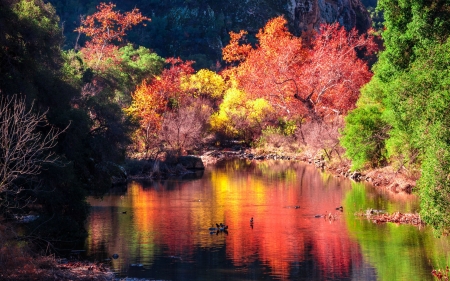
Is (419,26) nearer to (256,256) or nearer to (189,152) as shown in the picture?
(256,256)

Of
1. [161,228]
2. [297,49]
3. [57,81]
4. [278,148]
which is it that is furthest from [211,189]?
[297,49]

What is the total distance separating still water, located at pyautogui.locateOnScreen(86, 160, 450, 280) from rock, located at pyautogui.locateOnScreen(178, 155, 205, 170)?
30.9 ft

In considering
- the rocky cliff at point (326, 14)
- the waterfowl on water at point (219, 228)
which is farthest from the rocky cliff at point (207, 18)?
the waterfowl on water at point (219, 228)

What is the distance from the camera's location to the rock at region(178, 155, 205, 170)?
56031mm

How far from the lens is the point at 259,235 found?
3039cm

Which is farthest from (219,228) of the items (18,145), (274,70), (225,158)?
(274,70)

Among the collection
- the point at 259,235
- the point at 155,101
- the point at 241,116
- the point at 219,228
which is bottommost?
the point at 259,235

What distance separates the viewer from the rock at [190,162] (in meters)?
56.0

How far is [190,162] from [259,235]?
2650cm

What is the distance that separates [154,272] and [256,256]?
4.36m

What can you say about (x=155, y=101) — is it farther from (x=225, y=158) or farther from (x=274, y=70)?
(x=274, y=70)

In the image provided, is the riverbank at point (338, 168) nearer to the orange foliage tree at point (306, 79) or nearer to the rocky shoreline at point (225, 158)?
the rocky shoreline at point (225, 158)

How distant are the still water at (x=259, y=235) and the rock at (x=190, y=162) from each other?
370 inches

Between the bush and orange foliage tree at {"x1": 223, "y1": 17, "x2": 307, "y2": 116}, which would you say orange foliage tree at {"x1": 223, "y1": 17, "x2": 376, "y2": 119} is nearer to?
orange foliage tree at {"x1": 223, "y1": 17, "x2": 307, "y2": 116}
